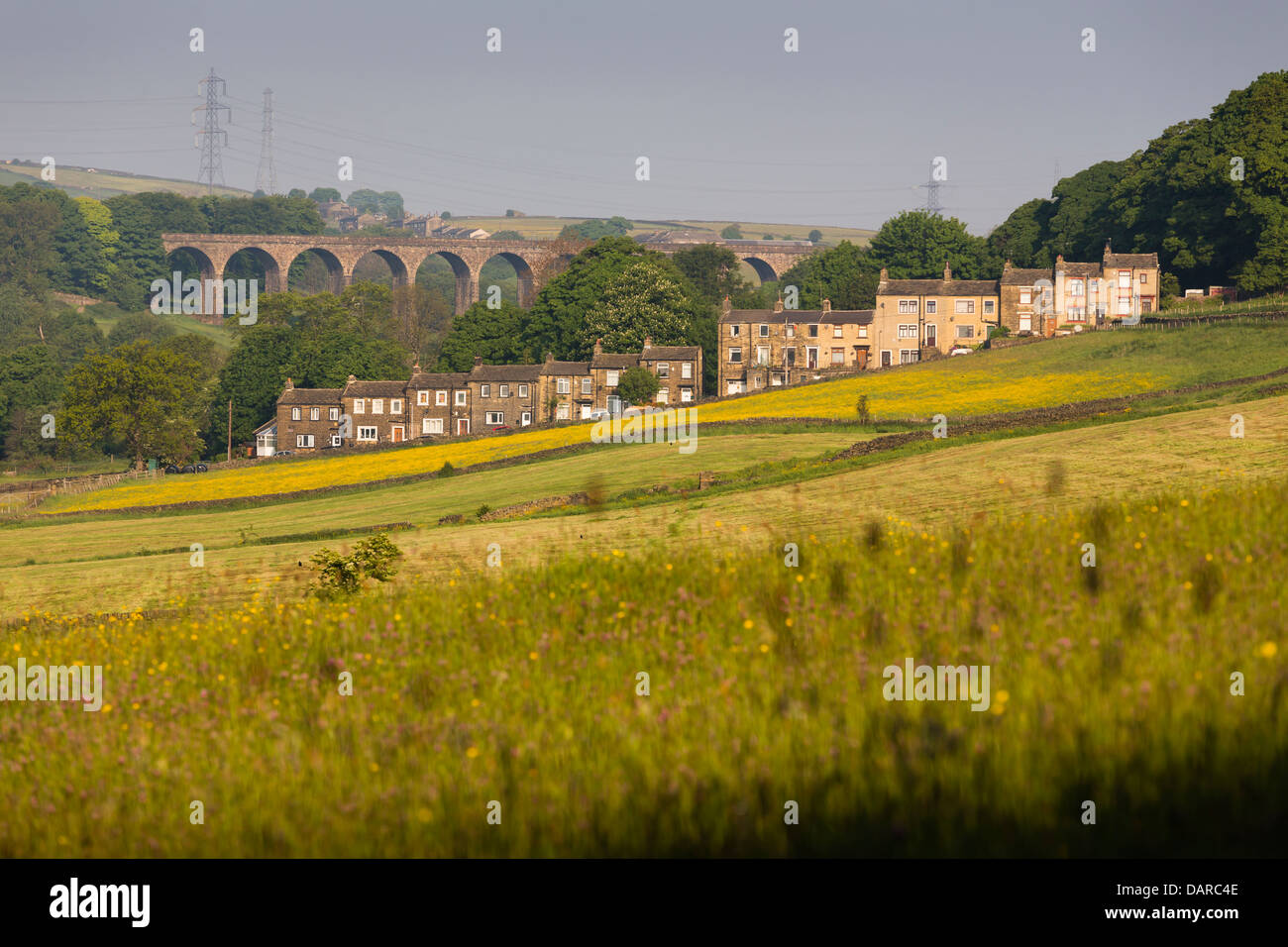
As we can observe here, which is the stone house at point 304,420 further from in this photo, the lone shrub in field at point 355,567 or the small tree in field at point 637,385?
the lone shrub in field at point 355,567

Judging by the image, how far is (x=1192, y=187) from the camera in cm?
10388

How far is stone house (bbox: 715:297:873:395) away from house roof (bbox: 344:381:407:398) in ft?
104

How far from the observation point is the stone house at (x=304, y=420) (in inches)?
4855

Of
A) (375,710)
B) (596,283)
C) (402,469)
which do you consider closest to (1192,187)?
(596,283)

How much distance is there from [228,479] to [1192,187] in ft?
262

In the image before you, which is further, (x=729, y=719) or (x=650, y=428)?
(x=650, y=428)

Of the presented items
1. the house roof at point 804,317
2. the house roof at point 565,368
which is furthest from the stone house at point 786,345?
the house roof at point 565,368

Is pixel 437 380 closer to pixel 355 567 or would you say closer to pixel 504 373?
pixel 504 373

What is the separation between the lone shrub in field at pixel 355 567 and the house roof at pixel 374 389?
352 feet

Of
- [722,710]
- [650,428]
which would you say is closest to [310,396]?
[650,428]

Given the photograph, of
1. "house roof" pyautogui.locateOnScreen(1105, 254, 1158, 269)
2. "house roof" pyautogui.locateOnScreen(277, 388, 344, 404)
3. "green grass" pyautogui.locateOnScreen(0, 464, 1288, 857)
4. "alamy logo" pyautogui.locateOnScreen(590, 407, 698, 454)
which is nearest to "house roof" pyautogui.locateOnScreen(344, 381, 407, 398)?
"house roof" pyautogui.locateOnScreen(277, 388, 344, 404)

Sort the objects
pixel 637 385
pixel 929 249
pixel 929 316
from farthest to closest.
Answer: pixel 929 249, pixel 929 316, pixel 637 385

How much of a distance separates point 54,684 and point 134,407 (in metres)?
115

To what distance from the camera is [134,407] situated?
119m
